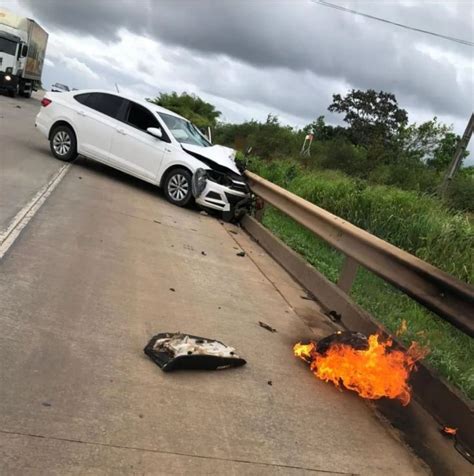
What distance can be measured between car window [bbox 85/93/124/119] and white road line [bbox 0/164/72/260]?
2.56 metres

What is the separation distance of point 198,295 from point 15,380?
2.74 meters

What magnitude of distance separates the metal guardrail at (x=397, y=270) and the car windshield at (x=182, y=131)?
13.5 ft

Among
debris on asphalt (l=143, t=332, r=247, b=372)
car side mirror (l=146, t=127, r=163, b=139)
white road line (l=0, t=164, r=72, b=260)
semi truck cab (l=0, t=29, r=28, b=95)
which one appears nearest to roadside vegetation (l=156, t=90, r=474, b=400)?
debris on asphalt (l=143, t=332, r=247, b=372)

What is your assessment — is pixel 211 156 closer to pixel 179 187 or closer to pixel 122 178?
pixel 179 187

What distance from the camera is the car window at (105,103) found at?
1273cm

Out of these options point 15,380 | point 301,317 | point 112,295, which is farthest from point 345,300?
point 15,380

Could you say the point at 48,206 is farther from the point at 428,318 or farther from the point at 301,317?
the point at 428,318

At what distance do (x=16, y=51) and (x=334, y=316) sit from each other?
29.2 meters

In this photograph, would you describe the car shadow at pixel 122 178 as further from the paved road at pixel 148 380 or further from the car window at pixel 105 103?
the paved road at pixel 148 380

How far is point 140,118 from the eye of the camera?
12.5 metres

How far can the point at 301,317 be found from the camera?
6438 millimetres

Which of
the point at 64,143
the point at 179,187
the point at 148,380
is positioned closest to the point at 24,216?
the point at 148,380

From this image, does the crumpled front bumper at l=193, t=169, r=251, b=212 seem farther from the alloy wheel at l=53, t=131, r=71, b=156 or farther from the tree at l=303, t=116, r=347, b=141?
the tree at l=303, t=116, r=347, b=141

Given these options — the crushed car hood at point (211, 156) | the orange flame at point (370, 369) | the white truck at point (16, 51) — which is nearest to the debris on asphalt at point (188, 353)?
the orange flame at point (370, 369)
